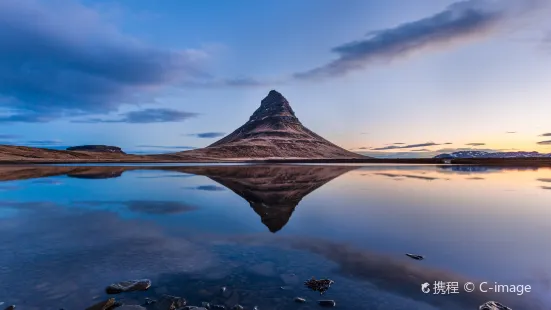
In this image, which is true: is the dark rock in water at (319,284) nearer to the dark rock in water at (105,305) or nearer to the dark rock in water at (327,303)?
the dark rock in water at (327,303)

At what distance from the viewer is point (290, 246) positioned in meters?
13.6

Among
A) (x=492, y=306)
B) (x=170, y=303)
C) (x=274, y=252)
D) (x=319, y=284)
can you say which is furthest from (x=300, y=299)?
(x=492, y=306)

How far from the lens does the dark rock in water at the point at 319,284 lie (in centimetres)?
928

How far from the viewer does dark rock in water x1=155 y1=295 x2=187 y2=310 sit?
821 centimetres

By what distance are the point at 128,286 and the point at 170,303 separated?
1.85 m

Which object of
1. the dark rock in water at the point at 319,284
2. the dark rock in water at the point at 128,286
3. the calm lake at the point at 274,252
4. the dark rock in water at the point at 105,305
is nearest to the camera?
the dark rock in water at the point at 105,305

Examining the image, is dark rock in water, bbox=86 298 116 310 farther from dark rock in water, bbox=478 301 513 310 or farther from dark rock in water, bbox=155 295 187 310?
dark rock in water, bbox=478 301 513 310

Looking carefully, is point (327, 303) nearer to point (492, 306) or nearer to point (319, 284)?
point (319, 284)

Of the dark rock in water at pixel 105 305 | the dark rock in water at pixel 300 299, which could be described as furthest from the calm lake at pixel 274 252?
the dark rock in water at pixel 105 305

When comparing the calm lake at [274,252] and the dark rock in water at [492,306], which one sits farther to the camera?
the calm lake at [274,252]

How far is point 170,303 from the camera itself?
27.4ft

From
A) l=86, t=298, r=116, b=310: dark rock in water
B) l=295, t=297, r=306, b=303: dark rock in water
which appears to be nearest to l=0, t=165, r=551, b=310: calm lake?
l=295, t=297, r=306, b=303: dark rock in water

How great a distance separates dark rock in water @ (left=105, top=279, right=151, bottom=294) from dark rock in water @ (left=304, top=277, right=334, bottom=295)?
4.85 meters

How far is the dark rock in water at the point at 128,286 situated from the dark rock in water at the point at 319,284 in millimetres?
4848
